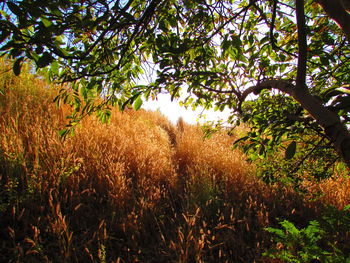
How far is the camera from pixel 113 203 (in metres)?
2.19

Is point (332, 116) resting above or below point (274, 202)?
above

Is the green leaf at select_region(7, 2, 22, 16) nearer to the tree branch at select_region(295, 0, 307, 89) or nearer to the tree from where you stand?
the tree

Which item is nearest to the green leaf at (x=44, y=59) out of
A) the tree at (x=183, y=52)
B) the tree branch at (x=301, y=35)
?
the tree at (x=183, y=52)

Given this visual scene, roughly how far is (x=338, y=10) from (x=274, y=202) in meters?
2.65

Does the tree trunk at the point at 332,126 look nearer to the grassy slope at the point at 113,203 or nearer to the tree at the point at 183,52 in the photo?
the tree at the point at 183,52

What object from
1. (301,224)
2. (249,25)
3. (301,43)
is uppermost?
(249,25)

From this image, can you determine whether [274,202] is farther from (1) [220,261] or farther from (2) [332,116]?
(2) [332,116]

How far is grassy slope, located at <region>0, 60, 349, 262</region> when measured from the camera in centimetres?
167

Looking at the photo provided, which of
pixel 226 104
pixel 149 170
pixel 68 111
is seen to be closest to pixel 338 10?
pixel 226 104

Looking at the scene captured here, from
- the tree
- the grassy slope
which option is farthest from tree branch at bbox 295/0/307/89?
the grassy slope

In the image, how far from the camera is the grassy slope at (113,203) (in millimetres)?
1670

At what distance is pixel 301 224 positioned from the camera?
2414 mm

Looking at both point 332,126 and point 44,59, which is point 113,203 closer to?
point 44,59

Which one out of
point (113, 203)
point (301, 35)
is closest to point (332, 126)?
point (301, 35)
